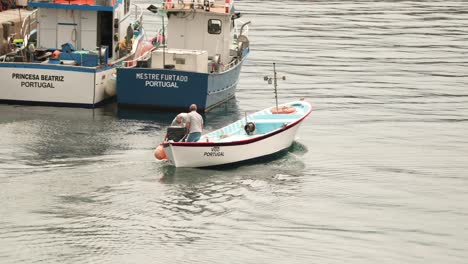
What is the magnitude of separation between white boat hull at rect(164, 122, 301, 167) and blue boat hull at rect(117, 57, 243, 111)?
6.99m

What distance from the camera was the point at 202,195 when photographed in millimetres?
30281

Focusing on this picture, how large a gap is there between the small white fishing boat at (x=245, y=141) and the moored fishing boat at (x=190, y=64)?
183 inches

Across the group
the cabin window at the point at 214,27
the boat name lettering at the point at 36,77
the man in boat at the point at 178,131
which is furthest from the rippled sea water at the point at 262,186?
the cabin window at the point at 214,27

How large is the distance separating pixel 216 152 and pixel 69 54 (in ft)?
36.5

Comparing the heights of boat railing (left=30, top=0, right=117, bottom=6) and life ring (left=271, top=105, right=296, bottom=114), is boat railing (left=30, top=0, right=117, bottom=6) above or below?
above

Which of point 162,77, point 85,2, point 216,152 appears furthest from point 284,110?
point 85,2

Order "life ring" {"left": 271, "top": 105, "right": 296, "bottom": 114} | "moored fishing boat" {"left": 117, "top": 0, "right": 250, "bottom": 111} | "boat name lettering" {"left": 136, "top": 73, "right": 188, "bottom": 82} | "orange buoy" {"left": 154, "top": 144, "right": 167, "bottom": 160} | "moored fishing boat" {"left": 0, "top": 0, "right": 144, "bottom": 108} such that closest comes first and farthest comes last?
"orange buoy" {"left": 154, "top": 144, "right": 167, "bottom": 160} < "life ring" {"left": 271, "top": 105, "right": 296, "bottom": 114} < "boat name lettering" {"left": 136, "top": 73, "right": 188, "bottom": 82} < "moored fishing boat" {"left": 117, "top": 0, "right": 250, "bottom": 111} < "moored fishing boat" {"left": 0, "top": 0, "right": 144, "bottom": 108}

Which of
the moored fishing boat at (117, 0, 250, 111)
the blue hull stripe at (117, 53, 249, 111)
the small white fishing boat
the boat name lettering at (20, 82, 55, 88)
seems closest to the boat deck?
the moored fishing boat at (117, 0, 250, 111)

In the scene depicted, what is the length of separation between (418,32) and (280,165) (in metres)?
32.6

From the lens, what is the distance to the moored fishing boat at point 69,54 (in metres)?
40.7

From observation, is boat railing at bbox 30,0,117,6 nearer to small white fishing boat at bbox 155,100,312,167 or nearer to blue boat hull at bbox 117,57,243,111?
blue boat hull at bbox 117,57,243,111

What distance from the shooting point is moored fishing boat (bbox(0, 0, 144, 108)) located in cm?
4072

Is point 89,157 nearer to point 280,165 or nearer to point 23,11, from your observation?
point 280,165

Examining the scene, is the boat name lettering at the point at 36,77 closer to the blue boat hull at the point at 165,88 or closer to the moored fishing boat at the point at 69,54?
the moored fishing boat at the point at 69,54
